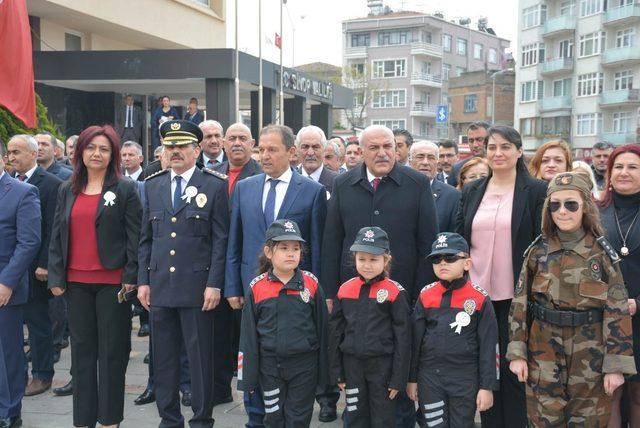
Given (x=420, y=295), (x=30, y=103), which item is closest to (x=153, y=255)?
(x=420, y=295)

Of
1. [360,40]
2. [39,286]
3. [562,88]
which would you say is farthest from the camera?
[360,40]

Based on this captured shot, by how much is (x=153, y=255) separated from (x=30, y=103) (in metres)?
5.69

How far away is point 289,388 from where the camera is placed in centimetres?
478

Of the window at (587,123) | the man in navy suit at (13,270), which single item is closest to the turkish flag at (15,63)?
the man in navy suit at (13,270)

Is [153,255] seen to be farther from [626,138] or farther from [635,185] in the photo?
[626,138]

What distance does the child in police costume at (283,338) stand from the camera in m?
4.69

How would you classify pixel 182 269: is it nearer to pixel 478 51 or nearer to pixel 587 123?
pixel 587 123

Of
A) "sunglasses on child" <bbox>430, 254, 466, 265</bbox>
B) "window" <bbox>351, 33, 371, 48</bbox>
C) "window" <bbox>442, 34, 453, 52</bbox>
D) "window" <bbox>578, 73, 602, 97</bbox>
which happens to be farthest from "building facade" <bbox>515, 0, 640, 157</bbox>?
"sunglasses on child" <bbox>430, 254, 466, 265</bbox>

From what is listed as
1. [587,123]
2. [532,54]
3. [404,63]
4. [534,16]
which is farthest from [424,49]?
[587,123]

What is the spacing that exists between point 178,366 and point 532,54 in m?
60.3

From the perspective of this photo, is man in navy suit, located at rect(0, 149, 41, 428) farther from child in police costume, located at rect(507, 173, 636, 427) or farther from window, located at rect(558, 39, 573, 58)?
window, located at rect(558, 39, 573, 58)

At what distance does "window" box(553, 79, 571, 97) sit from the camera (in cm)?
5778

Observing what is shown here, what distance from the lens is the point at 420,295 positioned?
185 inches

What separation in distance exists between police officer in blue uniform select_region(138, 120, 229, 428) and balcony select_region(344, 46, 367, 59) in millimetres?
74049
